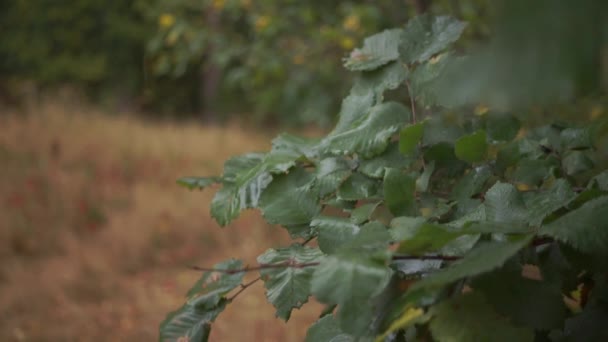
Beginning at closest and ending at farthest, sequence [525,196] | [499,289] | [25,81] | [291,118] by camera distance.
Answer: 1. [499,289]
2. [525,196]
3. [291,118]
4. [25,81]

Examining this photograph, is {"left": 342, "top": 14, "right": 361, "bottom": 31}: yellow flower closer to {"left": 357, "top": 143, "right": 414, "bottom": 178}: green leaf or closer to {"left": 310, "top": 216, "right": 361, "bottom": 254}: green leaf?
{"left": 357, "top": 143, "right": 414, "bottom": 178}: green leaf

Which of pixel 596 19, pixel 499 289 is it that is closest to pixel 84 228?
pixel 499 289

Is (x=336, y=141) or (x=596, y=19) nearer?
(x=596, y=19)

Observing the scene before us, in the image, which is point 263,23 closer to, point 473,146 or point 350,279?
point 473,146

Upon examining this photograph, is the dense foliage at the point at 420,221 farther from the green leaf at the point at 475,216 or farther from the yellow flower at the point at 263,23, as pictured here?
the yellow flower at the point at 263,23

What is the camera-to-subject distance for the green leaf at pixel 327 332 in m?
0.62

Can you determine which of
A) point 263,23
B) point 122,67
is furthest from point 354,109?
point 122,67

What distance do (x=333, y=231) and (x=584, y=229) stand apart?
0.84ft

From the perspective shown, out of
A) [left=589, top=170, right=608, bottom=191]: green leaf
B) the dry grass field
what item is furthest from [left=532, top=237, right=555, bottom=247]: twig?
the dry grass field

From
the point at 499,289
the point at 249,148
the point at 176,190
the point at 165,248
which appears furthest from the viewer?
the point at 249,148

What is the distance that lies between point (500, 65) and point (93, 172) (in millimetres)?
4503

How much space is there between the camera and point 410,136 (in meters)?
0.67

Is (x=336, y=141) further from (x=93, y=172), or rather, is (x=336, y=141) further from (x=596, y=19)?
(x=93, y=172)

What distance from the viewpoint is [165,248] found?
11.6ft
